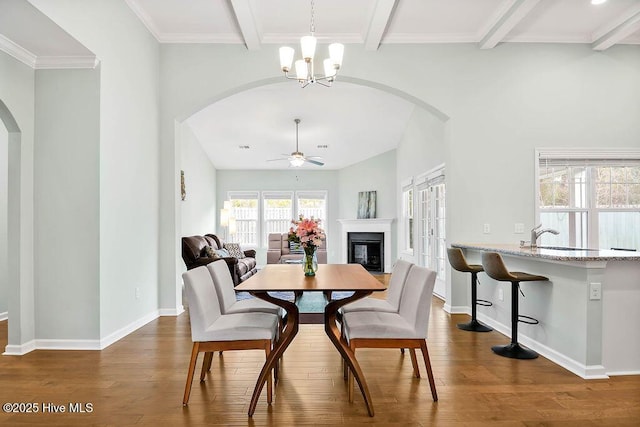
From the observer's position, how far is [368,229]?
9719 millimetres

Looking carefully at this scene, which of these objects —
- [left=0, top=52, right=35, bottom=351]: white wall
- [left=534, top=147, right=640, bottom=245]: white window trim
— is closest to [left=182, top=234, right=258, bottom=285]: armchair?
[left=0, top=52, right=35, bottom=351]: white wall

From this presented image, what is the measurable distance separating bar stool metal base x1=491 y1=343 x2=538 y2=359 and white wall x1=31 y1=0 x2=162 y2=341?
3.57 m

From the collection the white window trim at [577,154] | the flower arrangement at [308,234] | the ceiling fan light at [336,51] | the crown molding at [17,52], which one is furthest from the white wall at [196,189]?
the white window trim at [577,154]

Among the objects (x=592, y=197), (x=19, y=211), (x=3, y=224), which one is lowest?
(x=3, y=224)

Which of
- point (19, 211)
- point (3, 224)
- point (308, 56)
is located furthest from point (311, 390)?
point (3, 224)

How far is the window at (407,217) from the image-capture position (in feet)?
26.7

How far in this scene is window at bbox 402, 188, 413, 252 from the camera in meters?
8.13

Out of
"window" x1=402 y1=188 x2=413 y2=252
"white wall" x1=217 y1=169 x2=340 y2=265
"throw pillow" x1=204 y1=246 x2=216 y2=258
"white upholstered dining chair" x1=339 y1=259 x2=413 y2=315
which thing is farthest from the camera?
"white wall" x1=217 y1=169 x2=340 y2=265

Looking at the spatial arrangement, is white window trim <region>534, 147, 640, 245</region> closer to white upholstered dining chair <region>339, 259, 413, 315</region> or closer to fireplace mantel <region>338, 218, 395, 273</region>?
white upholstered dining chair <region>339, 259, 413, 315</region>

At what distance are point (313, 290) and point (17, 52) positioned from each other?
10.7ft

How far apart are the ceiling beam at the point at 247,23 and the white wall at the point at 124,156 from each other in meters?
1.13

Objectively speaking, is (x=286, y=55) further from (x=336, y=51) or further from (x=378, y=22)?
(x=378, y=22)

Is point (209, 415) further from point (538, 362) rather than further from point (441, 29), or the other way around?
point (441, 29)

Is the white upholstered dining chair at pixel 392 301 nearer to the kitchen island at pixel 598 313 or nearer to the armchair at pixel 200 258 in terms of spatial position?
the kitchen island at pixel 598 313
